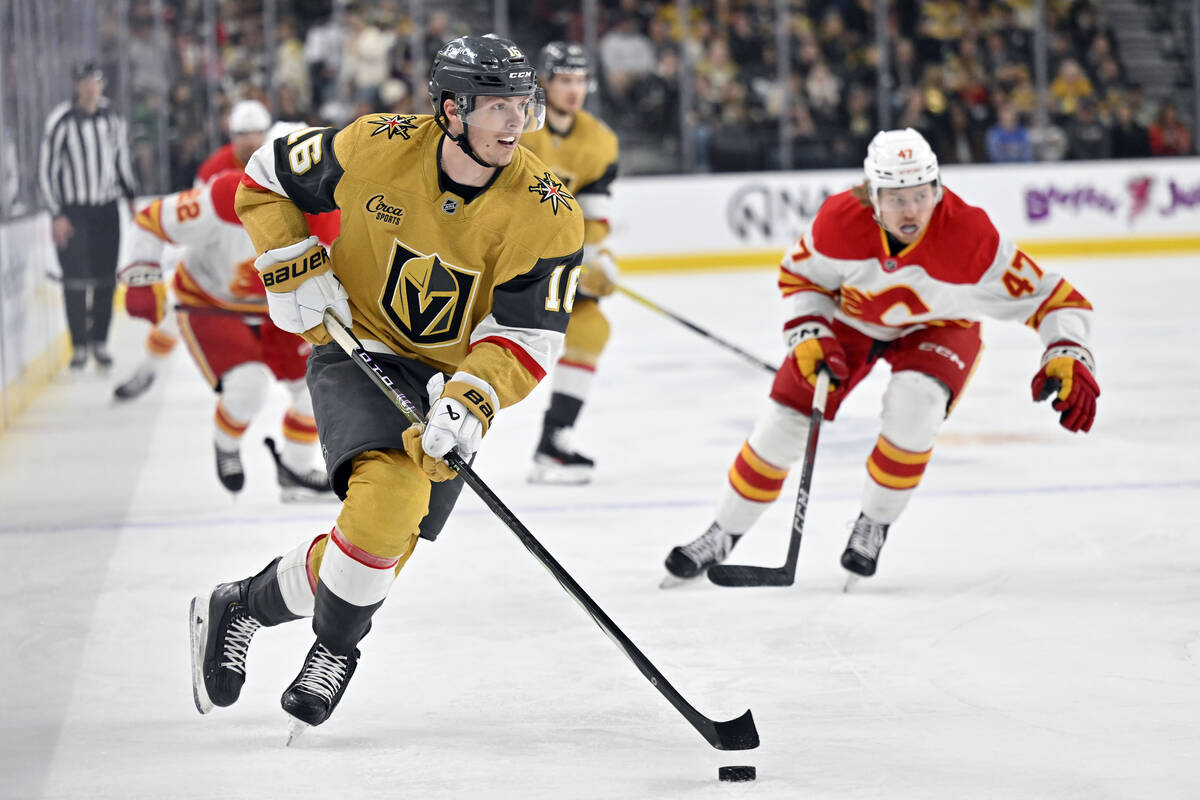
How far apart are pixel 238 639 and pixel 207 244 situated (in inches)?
86.5

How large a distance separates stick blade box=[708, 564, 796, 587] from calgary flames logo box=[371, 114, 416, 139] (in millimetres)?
1200

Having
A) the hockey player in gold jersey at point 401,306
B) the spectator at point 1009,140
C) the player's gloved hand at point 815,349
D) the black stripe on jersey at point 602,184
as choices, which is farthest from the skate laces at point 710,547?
the spectator at point 1009,140

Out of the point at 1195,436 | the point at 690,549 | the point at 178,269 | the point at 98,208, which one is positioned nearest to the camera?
the point at 690,549

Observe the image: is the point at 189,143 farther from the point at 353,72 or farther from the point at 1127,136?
the point at 1127,136

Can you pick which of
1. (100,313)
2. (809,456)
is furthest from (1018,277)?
(100,313)

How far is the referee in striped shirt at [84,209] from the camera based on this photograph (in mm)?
6043

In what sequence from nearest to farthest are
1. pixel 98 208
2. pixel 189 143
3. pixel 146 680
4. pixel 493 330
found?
pixel 493 330, pixel 146 680, pixel 98 208, pixel 189 143

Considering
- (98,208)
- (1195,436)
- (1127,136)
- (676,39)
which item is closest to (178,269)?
(98,208)

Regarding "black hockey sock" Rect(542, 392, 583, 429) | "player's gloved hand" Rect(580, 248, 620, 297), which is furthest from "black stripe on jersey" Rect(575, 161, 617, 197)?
"black hockey sock" Rect(542, 392, 583, 429)

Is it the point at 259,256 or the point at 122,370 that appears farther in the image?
the point at 122,370

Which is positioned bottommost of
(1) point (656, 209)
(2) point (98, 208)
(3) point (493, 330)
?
(1) point (656, 209)

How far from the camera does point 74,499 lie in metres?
4.20

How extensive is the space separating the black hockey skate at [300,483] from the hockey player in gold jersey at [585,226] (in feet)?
2.07

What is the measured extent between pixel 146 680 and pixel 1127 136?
30.7ft
